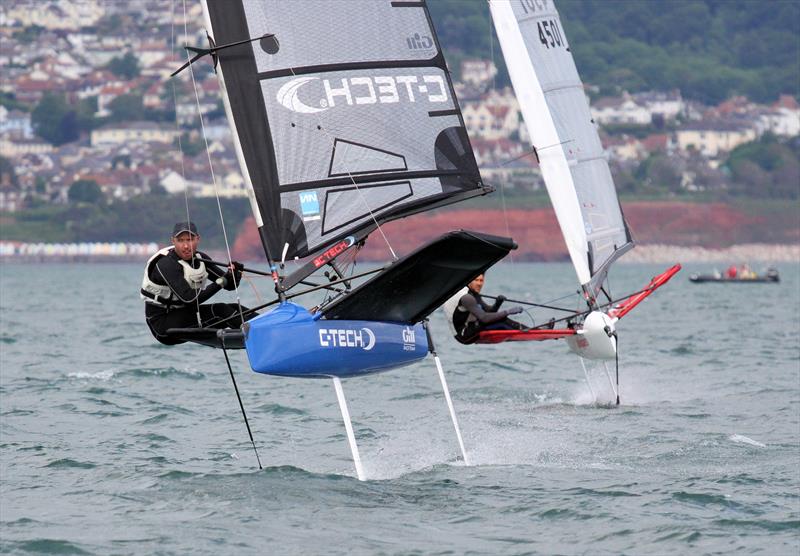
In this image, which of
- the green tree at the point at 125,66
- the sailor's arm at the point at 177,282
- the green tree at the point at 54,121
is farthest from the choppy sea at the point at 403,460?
the green tree at the point at 125,66

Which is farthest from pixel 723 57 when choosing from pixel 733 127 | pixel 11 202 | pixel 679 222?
pixel 11 202

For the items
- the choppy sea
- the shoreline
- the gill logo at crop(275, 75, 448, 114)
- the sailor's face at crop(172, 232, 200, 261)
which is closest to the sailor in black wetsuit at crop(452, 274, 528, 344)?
the choppy sea

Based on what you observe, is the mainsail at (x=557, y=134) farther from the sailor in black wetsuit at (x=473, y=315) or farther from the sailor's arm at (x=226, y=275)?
the sailor's arm at (x=226, y=275)

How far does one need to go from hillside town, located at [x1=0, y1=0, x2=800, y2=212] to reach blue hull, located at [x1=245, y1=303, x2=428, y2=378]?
262 feet

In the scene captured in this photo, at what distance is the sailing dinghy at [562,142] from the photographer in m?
12.9

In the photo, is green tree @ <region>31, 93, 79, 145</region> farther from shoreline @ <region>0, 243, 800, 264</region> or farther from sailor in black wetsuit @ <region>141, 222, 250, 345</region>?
sailor in black wetsuit @ <region>141, 222, 250, 345</region>

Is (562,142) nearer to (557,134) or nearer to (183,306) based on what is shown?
(557,134)

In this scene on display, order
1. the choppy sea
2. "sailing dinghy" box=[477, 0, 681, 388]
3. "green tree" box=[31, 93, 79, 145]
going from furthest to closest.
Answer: "green tree" box=[31, 93, 79, 145], "sailing dinghy" box=[477, 0, 681, 388], the choppy sea

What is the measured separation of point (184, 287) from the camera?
830 centimetres

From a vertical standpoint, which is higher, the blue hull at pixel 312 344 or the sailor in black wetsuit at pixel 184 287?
the sailor in black wetsuit at pixel 184 287

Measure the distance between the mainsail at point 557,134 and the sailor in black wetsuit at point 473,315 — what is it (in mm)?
1672

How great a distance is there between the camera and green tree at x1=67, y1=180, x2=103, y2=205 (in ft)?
295

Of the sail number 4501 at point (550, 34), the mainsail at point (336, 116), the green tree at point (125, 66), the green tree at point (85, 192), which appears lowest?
the mainsail at point (336, 116)

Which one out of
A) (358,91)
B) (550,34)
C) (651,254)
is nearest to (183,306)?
(358,91)
